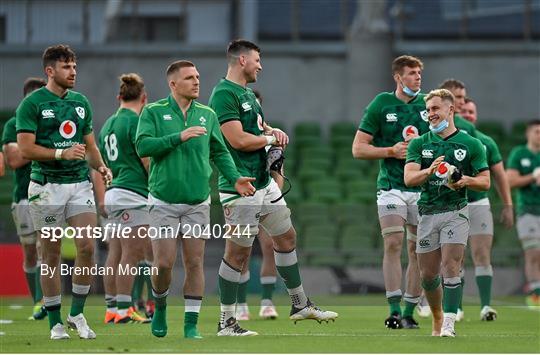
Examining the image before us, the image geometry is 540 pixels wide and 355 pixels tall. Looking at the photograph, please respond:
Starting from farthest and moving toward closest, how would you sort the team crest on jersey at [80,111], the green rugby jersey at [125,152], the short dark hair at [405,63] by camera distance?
the green rugby jersey at [125,152], the short dark hair at [405,63], the team crest on jersey at [80,111]

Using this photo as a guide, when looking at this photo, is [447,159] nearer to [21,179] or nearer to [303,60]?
[21,179]

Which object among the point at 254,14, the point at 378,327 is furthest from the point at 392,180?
the point at 254,14

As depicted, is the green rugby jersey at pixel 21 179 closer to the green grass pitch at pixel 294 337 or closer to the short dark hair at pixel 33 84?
the short dark hair at pixel 33 84

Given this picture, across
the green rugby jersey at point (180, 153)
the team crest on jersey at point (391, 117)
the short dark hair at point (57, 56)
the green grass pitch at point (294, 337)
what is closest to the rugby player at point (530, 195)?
the green grass pitch at point (294, 337)

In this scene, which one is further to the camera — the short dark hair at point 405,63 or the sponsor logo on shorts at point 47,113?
the short dark hair at point 405,63

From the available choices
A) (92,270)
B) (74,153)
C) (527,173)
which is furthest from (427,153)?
(527,173)

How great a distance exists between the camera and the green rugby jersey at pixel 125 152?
1309 centimetres

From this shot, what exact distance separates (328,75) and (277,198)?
15447 millimetres

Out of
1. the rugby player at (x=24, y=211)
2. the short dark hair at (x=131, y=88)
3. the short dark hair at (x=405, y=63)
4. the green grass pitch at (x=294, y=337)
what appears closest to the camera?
the green grass pitch at (x=294, y=337)

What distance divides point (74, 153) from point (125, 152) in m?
2.64

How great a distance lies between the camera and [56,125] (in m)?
10.8

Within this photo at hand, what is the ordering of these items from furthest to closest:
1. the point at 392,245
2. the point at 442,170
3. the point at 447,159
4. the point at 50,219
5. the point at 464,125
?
the point at 464,125 → the point at 392,245 → the point at 50,219 → the point at 447,159 → the point at 442,170

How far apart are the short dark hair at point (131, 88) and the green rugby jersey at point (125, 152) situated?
15 cm

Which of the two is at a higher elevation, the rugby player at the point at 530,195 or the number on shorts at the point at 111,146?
the number on shorts at the point at 111,146
